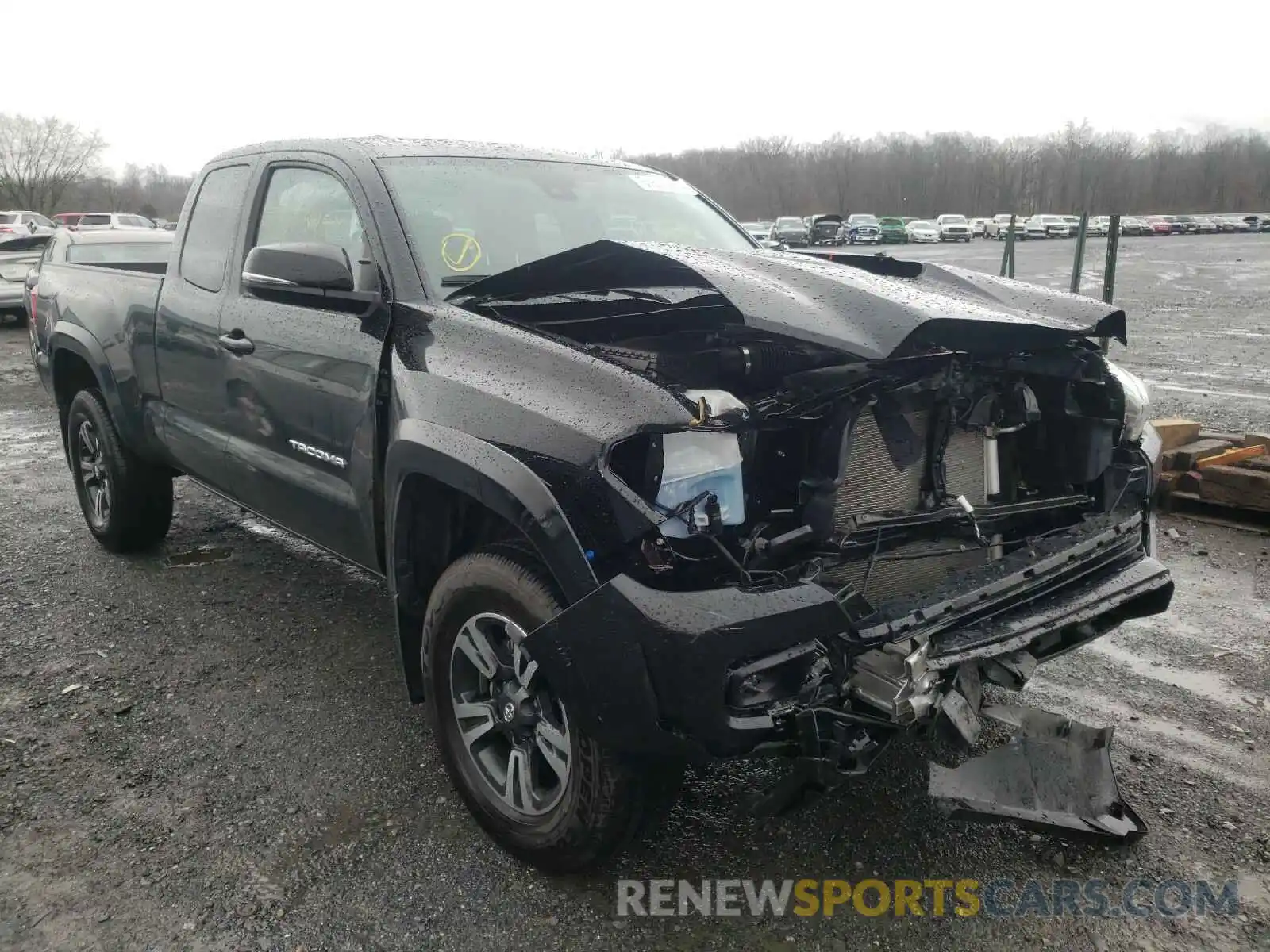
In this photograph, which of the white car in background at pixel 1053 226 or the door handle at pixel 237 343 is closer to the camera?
the door handle at pixel 237 343

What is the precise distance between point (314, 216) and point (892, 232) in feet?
157

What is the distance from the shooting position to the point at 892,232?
48.0m

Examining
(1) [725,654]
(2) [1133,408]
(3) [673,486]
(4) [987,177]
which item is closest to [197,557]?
(3) [673,486]

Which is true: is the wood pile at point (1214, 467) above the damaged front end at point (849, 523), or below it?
below

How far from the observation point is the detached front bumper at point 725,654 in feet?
6.67

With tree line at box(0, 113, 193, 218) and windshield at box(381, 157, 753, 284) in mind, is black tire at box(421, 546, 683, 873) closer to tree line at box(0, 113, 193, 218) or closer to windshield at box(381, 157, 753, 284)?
windshield at box(381, 157, 753, 284)

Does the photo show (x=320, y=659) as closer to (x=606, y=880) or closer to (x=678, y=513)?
(x=606, y=880)

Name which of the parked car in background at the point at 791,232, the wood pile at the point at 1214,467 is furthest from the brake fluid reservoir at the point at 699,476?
the parked car in background at the point at 791,232

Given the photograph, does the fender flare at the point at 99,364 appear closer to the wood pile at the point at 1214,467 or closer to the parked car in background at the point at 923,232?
the wood pile at the point at 1214,467

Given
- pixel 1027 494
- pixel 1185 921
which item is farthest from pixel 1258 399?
pixel 1185 921

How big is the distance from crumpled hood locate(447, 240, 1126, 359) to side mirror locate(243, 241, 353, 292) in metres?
0.38

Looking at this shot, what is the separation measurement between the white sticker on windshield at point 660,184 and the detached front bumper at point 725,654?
2454 mm

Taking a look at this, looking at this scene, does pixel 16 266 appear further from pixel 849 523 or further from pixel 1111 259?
pixel 849 523

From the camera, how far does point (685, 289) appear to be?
2.82m
